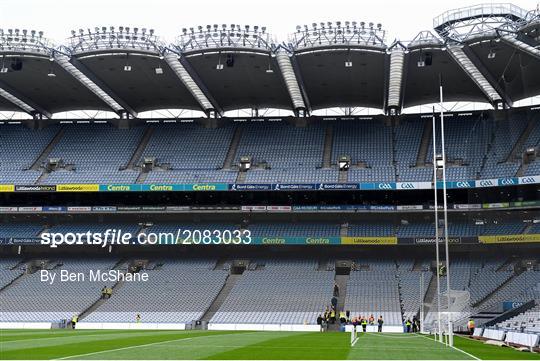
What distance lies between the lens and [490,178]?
48688 mm

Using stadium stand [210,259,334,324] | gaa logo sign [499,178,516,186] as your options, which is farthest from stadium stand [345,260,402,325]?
gaa logo sign [499,178,516,186]

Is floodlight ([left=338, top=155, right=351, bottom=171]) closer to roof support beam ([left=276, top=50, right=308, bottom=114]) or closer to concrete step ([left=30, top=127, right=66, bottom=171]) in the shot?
roof support beam ([left=276, top=50, right=308, bottom=114])

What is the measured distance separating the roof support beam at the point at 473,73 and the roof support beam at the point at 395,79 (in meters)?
3.36

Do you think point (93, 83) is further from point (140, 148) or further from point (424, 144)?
point (424, 144)

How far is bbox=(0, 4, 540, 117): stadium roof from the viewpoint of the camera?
4200 centimetres

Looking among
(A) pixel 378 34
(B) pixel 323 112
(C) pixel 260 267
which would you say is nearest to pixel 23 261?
(C) pixel 260 267

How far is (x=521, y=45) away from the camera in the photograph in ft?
129

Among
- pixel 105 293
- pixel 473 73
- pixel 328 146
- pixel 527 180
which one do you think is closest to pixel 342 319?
pixel 527 180

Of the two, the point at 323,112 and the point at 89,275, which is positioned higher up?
the point at 323,112

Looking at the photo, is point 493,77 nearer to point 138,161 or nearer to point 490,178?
point 490,178

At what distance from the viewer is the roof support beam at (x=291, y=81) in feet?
158

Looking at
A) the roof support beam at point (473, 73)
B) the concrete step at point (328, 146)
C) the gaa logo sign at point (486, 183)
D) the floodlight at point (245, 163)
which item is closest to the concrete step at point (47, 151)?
the floodlight at point (245, 163)

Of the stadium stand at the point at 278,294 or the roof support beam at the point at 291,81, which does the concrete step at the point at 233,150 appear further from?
the stadium stand at the point at 278,294

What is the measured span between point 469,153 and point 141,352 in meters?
37.4
